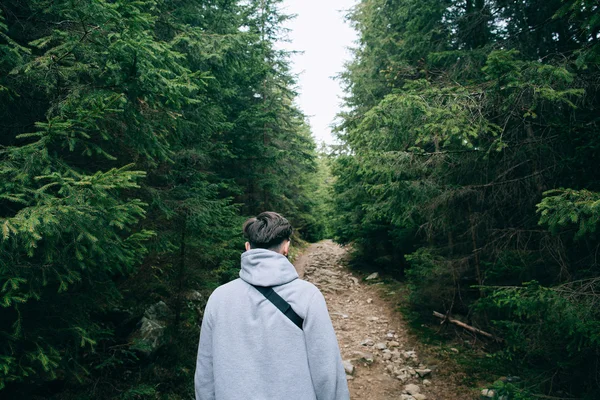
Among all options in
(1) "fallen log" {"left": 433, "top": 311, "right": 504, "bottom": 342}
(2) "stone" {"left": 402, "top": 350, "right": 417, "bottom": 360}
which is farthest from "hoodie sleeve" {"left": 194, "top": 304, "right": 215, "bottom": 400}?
(1) "fallen log" {"left": 433, "top": 311, "right": 504, "bottom": 342}

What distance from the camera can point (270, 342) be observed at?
208 cm

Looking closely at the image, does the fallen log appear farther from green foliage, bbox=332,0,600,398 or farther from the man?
the man

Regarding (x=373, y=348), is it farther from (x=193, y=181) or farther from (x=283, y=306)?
(x=283, y=306)

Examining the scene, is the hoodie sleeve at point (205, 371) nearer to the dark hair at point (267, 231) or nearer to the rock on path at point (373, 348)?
the dark hair at point (267, 231)

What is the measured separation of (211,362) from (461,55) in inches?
314

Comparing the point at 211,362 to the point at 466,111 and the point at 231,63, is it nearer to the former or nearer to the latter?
the point at 466,111

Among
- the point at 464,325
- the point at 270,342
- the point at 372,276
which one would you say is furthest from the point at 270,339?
the point at 372,276

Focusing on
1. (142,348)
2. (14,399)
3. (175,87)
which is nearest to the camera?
(14,399)

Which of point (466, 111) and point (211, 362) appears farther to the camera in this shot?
point (466, 111)

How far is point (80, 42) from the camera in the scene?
3.91m

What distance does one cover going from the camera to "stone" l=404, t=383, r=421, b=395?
5996 millimetres

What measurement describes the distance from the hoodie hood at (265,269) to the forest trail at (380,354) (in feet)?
17.1

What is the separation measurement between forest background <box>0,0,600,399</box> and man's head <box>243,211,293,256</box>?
1.76 m

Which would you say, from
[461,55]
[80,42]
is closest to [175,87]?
[80,42]
